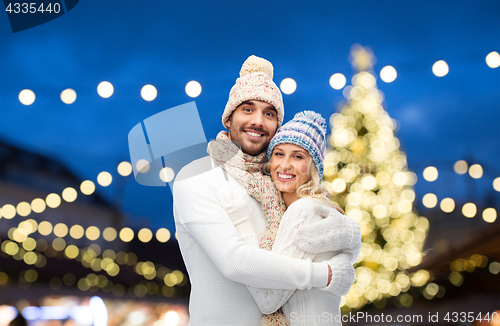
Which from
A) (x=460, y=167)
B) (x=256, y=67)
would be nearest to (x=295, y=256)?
(x=256, y=67)

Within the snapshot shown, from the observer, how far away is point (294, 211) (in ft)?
5.90

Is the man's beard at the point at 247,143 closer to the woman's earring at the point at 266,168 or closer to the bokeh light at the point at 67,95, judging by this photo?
the woman's earring at the point at 266,168

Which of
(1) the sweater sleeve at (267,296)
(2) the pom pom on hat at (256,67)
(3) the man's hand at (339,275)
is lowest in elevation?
(1) the sweater sleeve at (267,296)

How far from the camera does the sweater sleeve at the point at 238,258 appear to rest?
159cm

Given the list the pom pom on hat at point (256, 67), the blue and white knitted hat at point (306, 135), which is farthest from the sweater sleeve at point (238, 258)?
the pom pom on hat at point (256, 67)

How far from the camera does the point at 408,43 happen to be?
5.81 metres

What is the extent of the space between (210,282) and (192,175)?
512mm

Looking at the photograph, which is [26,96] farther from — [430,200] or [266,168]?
[430,200]

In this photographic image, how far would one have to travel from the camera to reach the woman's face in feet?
6.47

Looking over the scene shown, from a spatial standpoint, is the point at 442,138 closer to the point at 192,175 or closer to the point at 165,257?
the point at 165,257

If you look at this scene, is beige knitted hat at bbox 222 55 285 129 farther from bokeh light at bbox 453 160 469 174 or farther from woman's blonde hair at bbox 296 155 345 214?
bokeh light at bbox 453 160 469 174

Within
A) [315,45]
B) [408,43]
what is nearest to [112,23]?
[315,45]

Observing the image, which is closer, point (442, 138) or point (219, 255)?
point (219, 255)

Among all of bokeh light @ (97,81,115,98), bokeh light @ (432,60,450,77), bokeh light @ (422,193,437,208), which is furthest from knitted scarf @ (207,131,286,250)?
bokeh light @ (422,193,437,208)
